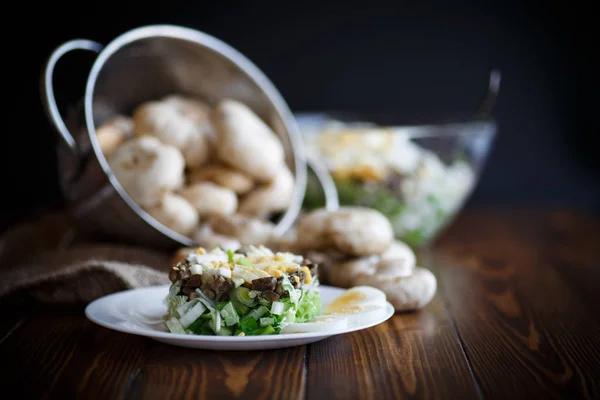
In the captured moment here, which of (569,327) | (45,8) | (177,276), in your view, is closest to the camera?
(177,276)

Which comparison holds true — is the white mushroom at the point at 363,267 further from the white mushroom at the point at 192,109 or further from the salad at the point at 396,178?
the white mushroom at the point at 192,109

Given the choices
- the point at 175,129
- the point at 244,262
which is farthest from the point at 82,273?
the point at 175,129

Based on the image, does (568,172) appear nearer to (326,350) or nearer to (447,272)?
(447,272)

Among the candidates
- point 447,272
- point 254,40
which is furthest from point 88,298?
point 254,40

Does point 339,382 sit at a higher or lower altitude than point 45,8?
lower

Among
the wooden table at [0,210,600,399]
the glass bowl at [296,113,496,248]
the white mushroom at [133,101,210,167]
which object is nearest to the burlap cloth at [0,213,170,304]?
the wooden table at [0,210,600,399]

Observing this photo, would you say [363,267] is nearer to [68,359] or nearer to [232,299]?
[232,299]

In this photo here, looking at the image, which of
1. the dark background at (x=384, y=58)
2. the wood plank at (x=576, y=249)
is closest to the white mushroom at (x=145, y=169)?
the wood plank at (x=576, y=249)

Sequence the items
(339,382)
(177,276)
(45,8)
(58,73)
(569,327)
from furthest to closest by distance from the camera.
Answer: (45,8) < (58,73) < (569,327) < (177,276) < (339,382)
